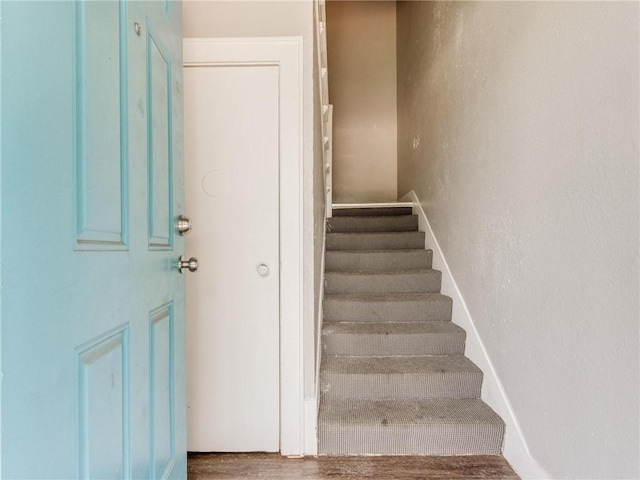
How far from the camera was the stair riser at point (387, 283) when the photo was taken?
2.36m

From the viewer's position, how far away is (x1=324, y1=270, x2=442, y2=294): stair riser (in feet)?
7.73

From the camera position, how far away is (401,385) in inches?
68.2

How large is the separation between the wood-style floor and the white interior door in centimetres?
6

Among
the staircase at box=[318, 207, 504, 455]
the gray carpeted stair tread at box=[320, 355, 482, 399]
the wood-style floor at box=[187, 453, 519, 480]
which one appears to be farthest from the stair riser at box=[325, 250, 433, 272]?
the wood-style floor at box=[187, 453, 519, 480]

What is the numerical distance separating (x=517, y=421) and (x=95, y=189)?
5.47 feet

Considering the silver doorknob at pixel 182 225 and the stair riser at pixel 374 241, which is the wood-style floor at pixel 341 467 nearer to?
the silver doorknob at pixel 182 225

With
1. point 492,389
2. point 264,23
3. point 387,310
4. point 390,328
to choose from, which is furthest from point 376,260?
point 264,23

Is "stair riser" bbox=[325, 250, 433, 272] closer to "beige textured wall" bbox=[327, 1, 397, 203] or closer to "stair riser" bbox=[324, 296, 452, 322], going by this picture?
"stair riser" bbox=[324, 296, 452, 322]

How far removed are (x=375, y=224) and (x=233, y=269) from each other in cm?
176

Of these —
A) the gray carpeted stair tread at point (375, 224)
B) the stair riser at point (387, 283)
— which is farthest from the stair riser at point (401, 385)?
the gray carpeted stair tread at point (375, 224)

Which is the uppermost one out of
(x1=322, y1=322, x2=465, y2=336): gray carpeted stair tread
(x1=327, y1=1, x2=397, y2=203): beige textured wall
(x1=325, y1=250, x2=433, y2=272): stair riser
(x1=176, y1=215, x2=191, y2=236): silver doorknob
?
(x1=327, y1=1, x2=397, y2=203): beige textured wall

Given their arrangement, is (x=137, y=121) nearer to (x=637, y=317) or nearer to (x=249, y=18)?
(x=249, y=18)

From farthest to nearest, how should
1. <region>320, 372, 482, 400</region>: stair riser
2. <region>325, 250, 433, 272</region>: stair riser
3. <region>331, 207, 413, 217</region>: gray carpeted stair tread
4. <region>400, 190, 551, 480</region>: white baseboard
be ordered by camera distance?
<region>331, 207, 413, 217</region>: gray carpeted stair tread → <region>325, 250, 433, 272</region>: stair riser → <region>320, 372, 482, 400</region>: stair riser → <region>400, 190, 551, 480</region>: white baseboard

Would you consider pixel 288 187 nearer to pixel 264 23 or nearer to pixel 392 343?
pixel 264 23
